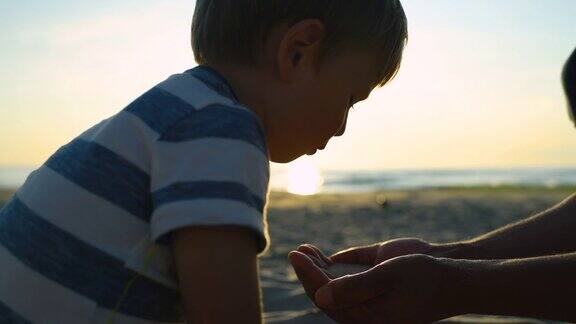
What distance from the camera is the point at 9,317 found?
4.92ft

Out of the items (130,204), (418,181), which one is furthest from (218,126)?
(418,181)

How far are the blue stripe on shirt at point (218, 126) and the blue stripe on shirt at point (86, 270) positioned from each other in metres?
0.29

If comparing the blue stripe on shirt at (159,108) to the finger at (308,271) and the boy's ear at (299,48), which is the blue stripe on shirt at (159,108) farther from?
the finger at (308,271)

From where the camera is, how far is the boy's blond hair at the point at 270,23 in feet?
5.51

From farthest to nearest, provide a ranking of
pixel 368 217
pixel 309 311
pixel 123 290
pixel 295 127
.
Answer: pixel 368 217, pixel 309 311, pixel 295 127, pixel 123 290

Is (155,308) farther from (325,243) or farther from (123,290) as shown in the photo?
(325,243)

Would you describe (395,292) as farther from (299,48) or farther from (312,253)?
(299,48)

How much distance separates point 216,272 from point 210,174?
0.18 m

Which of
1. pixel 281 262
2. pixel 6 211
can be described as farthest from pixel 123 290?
pixel 281 262

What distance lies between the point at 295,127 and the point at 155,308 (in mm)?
565

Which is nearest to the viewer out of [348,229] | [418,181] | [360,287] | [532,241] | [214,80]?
[214,80]

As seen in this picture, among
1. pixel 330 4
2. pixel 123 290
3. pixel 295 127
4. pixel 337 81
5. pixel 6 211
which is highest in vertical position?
pixel 330 4

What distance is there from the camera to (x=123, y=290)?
1.43 meters

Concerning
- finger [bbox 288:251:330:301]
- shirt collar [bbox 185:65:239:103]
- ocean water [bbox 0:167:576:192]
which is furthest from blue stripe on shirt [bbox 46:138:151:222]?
ocean water [bbox 0:167:576:192]
